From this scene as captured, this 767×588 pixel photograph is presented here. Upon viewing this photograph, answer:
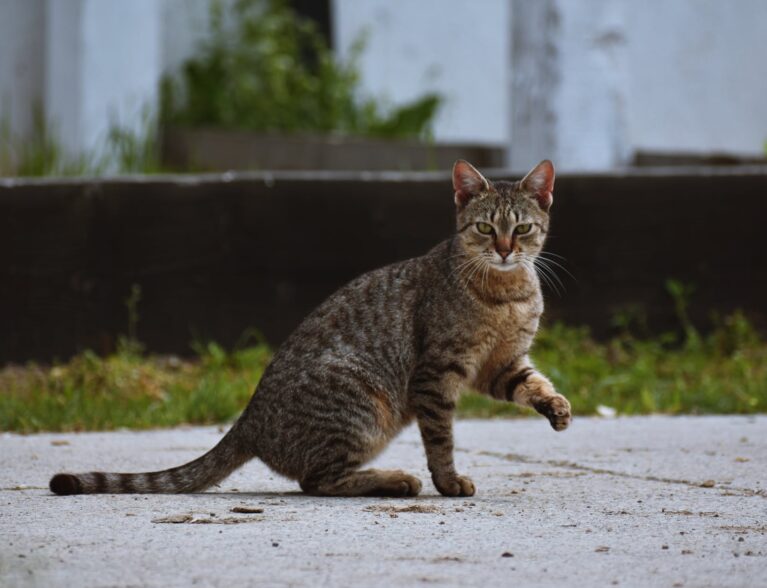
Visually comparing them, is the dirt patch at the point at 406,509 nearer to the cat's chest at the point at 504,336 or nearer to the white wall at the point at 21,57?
the cat's chest at the point at 504,336

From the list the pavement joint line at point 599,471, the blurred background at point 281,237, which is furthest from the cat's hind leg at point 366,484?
the blurred background at point 281,237

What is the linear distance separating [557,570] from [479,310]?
1.52 m

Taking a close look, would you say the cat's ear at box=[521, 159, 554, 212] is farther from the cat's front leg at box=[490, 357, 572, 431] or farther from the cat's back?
the cat's front leg at box=[490, 357, 572, 431]

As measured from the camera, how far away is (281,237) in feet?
22.8

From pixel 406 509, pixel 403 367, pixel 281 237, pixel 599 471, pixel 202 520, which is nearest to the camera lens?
pixel 202 520

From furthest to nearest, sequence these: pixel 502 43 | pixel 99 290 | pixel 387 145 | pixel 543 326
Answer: pixel 502 43 < pixel 387 145 < pixel 543 326 < pixel 99 290

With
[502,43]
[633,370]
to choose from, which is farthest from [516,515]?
[502,43]

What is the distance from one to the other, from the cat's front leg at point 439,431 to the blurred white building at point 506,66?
419 centimetres

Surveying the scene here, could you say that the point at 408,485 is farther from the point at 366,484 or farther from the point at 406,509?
the point at 406,509

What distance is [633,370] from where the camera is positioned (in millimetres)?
6734

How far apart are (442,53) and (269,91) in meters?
1.86

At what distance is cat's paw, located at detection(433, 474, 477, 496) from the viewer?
4004 millimetres

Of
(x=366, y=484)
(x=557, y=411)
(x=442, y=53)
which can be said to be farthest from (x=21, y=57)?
(x=557, y=411)

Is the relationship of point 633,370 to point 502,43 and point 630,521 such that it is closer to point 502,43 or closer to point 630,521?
point 630,521
